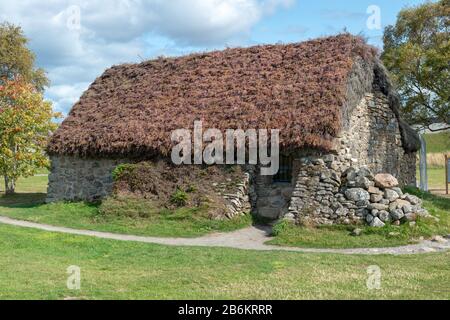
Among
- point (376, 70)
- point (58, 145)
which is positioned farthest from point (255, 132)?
point (58, 145)

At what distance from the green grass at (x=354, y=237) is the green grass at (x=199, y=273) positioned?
1603 millimetres

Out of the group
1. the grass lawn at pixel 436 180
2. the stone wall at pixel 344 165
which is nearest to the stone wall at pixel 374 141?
the stone wall at pixel 344 165

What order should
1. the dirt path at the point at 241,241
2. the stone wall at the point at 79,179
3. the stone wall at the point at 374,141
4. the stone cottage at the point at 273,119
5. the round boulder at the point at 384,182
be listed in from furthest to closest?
the stone wall at the point at 79,179
the stone wall at the point at 374,141
the stone cottage at the point at 273,119
the round boulder at the point at 384,182
the dirt path at the point at 241,241

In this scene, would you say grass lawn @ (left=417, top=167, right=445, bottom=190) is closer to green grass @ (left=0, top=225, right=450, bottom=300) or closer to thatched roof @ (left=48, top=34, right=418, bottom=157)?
thatched roof @ (left=48, top=34, right=418, bottom=157)

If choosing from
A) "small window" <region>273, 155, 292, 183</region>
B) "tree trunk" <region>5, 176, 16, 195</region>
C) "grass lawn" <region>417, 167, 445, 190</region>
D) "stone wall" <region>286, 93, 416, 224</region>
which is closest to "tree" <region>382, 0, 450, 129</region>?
"stone wall" <region>286, 93, 416, 224</region>

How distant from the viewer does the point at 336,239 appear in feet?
44.7

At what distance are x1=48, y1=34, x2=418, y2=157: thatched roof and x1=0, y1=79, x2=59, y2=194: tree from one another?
3.69 meters

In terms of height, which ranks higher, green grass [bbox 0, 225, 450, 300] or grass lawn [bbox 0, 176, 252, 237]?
grass lawn [bbox 0, 176, 252, 237]

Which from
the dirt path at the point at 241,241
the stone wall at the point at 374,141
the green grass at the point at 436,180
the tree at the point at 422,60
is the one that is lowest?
the dirt path at the point at 241,241

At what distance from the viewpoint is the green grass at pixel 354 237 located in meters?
13.2

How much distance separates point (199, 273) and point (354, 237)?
17.8 ft

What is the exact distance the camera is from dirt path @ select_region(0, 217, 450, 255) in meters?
12.5

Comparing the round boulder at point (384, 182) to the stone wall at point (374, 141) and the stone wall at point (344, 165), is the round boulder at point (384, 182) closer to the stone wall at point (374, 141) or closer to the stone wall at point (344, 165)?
the stone wall at point (344, 165)

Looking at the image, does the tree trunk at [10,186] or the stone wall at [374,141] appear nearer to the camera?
the stone wall at [374,141]
